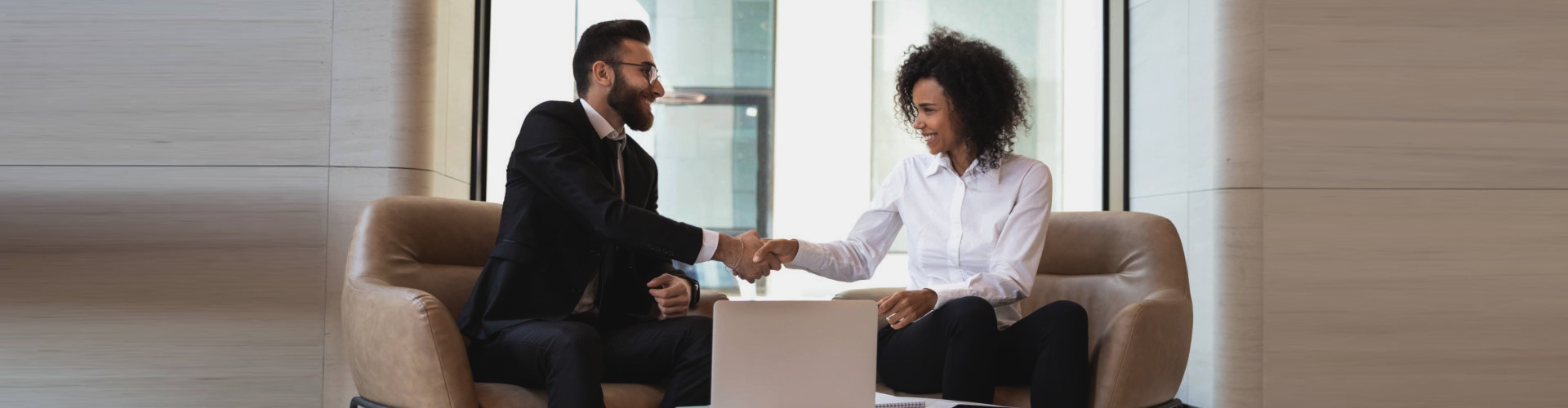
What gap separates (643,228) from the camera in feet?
7.79

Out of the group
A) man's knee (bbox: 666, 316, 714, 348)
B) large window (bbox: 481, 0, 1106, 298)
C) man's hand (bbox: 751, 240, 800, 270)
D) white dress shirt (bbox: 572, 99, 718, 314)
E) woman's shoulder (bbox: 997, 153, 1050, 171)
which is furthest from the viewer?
large window (bbox: 481, 0, 1106, 298)

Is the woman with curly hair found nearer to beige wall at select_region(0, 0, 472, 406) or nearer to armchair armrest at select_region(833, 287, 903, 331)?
armchair armrest at select_region(833, 287, 903, 331)

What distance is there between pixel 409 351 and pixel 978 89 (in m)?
1.58

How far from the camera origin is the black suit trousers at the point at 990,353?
7.24 ft

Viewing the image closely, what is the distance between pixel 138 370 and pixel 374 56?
3.87ft

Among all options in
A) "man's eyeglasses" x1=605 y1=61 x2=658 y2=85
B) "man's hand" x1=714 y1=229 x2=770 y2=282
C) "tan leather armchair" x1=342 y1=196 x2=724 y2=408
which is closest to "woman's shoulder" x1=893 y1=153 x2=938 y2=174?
"man's hand" x1=714 y1=229 x2=770 y2=282

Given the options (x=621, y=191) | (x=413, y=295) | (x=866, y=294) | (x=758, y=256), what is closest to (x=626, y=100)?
(x=621, y=191)

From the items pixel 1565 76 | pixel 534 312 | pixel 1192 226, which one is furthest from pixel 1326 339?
pixel 534 312

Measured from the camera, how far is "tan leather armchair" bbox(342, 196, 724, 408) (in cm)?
209

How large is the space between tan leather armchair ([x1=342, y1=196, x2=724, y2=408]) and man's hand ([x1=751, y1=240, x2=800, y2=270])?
277mm

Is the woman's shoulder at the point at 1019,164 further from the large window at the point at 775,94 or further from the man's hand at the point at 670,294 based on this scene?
the large window at the point at 775,94

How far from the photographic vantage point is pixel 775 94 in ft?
12.2

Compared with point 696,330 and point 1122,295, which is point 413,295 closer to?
point 696,330

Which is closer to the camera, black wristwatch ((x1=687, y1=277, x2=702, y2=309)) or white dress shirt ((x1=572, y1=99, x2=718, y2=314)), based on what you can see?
white dress shirt ((x1=572, y1=99, x2=718, y2=314))
